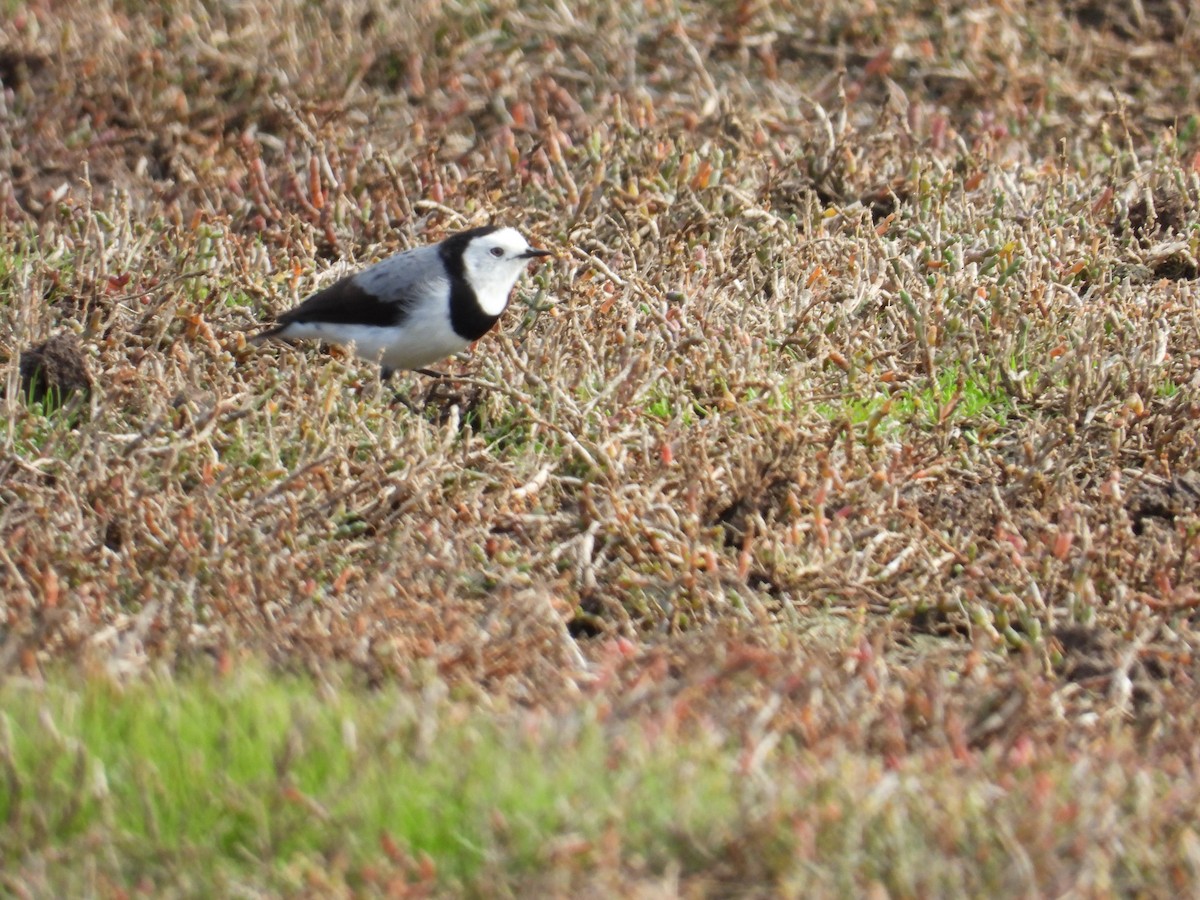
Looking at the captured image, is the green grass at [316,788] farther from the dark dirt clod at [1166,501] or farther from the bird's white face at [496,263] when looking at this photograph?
the bird's white face at [496,263]

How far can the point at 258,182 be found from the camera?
794cm

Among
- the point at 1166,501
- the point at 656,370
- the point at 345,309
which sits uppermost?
→ the point at 345,309

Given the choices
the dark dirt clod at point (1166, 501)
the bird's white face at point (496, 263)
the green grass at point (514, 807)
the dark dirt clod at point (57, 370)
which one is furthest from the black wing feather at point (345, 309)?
the green grass at point (514, 807)

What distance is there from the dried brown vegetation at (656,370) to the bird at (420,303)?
138 millimetres

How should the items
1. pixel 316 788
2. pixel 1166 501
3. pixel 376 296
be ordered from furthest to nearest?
1. pixel 376 296
2. pixel 1166 501
3. pixel 316 788

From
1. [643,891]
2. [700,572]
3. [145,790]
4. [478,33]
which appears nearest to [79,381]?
[700,572]

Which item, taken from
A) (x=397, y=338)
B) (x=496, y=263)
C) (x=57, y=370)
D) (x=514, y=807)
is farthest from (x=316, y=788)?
(x=496, y=263)

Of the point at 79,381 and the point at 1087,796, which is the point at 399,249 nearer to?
the point at 79,381

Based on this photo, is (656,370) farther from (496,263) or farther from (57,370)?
(57,370)

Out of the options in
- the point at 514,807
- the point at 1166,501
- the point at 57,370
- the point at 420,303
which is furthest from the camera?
the point at 420,303

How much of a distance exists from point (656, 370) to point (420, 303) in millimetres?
923

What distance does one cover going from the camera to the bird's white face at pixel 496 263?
632 centimetres

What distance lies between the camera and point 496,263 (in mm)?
6465

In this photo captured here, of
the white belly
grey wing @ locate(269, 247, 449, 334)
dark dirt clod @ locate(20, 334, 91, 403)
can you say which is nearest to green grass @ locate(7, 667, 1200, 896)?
dark dirt clod @ locate(20, 334, 91, 403)
